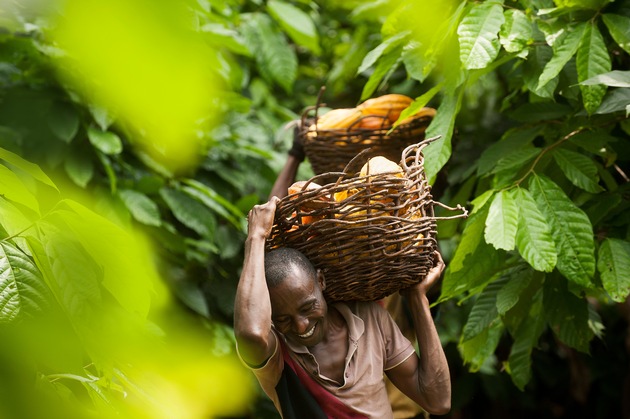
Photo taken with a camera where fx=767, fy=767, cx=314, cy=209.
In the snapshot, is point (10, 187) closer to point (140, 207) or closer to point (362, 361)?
point (362, 361)

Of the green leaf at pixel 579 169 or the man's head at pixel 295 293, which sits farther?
the green leaf at pixel 579 169

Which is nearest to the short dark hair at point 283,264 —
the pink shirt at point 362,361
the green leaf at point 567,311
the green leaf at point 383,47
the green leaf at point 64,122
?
the pink shirt at point 362,361

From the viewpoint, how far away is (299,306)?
1274 mm

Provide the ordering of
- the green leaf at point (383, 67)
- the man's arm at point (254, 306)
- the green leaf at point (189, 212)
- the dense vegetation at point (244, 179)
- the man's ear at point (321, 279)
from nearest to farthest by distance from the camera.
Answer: the dense vegetation at point (244, 179), the man's arm at point (254, 306), the man's ear at point (321, 279), the green leaf at point (383, 67), the green leaf at point (189, 212)

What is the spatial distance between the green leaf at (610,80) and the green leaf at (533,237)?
27 cm

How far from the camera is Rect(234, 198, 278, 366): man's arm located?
1219mm

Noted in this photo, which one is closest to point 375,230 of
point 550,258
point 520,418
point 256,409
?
point 550,258

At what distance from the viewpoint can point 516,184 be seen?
1750 mm

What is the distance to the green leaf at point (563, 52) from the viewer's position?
157 cm

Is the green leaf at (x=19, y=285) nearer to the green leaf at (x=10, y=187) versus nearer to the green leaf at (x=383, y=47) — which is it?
the green leaf at (x=10, y=187)

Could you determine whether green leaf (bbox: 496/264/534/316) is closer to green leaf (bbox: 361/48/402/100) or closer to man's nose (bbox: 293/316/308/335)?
green leaf (bbox: 361/48/402/100)

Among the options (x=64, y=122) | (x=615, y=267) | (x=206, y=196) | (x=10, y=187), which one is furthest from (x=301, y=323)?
(x=206, y=196)

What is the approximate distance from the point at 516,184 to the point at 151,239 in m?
1.34

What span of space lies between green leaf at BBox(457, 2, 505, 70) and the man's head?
23.3 inches
